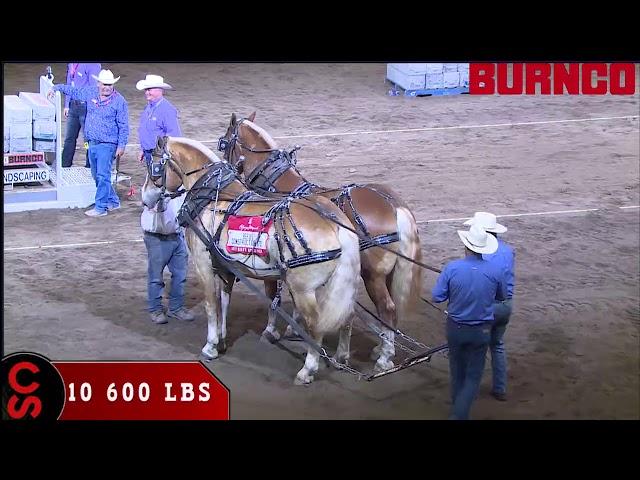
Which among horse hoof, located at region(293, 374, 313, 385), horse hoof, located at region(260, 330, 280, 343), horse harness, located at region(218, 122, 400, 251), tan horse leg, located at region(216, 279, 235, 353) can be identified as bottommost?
horse hoof, located at region(293, 374, 313, 385)

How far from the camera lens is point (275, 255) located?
7227 mm

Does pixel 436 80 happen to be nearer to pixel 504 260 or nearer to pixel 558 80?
pixel 558 80

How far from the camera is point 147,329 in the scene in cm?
830

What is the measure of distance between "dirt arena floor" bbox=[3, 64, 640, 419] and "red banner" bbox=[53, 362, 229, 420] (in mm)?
272

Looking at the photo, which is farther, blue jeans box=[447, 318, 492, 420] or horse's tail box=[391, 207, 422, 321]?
horse's tail box=[391, 207, 422, 321]

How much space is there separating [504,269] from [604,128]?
26.6 ft

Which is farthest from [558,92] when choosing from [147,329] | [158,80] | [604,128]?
[147,329]

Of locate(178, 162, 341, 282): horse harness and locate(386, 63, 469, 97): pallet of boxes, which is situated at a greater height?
locate(386, 63, 469, 97): pallet of boxes

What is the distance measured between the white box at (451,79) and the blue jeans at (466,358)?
30.4 feet

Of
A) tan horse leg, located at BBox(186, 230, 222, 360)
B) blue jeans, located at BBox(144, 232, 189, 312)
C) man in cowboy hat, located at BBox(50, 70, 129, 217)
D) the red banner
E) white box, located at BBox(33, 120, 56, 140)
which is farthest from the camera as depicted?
white box, located at BBox(33, 120, 56, 140)

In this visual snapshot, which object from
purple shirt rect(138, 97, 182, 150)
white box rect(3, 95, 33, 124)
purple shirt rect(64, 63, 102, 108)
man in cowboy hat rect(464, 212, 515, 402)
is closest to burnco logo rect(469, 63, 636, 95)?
purple shirt rect(64, 63, 102, 108)

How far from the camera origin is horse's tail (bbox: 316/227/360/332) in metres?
7.06

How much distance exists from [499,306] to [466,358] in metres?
0.49

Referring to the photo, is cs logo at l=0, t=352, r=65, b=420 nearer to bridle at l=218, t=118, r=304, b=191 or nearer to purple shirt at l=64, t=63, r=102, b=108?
Result: bridle at l=218, t=118, r=304, b=191
